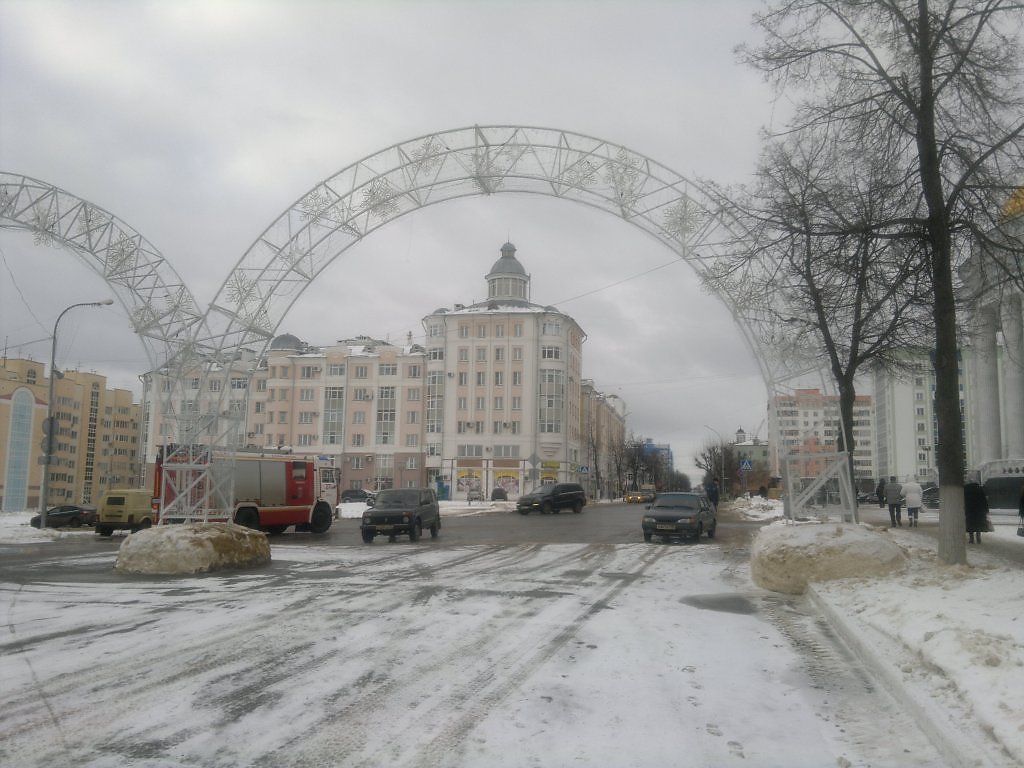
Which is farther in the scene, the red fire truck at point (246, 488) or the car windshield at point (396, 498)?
the car windshield at point (396, 498)

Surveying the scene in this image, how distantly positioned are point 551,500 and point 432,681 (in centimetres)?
4038

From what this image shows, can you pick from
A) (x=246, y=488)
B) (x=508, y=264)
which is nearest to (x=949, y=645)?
(x=246, y=488)

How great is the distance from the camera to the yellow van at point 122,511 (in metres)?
28.8

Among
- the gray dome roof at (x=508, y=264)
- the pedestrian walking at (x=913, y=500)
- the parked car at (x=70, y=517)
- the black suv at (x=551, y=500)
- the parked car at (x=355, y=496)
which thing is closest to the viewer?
the pedestrian walking at (x=913, y=500)

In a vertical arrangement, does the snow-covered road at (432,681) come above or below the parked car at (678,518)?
below

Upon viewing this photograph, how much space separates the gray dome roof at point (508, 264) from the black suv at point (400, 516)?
211 feet

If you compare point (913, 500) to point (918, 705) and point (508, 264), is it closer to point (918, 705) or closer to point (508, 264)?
point (918, 705)

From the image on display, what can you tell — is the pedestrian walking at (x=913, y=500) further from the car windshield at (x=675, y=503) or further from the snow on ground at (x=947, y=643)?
the snow on ground at (x=947, y=643)

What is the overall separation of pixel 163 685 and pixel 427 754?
289 centimetres

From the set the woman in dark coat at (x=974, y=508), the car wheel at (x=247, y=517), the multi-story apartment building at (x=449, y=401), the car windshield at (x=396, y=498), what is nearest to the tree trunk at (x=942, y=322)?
the woman in dark coat at (x=974, y=508)

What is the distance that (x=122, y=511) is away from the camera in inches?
1134

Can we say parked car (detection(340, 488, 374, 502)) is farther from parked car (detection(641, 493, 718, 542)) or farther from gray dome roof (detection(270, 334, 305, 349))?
parked car (detection(641, 493, 718, 542))

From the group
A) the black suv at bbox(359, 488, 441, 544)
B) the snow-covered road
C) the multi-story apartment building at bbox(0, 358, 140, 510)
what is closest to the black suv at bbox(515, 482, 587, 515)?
the black suv at bbox(359, 488, 441, 544)

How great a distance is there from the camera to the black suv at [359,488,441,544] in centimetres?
2433
